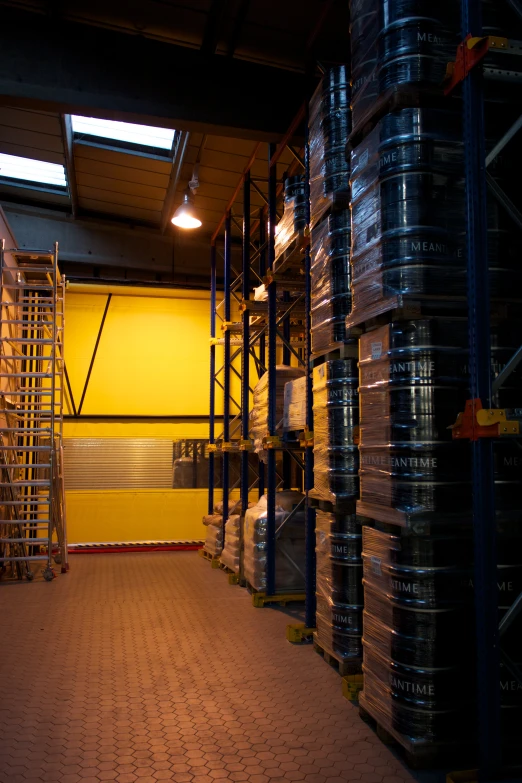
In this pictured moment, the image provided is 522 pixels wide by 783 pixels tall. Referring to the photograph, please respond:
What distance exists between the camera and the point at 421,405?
3609 mm

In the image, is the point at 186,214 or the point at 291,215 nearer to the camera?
the point at 291,215

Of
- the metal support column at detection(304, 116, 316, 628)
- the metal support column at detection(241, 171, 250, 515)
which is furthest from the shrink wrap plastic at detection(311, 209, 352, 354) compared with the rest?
the metal support column at detection(241, 171, 250, 515)

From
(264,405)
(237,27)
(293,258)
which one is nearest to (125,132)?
(237,27)

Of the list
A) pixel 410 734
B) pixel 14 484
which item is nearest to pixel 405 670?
pixel 410 734

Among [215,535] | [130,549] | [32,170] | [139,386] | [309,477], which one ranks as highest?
[32,170]

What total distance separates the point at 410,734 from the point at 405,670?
31 centimetres

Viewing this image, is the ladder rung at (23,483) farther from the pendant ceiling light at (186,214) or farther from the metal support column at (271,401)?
the pendant ceiling light at (186,214)

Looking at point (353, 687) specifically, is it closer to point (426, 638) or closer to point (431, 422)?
point (426, 638)

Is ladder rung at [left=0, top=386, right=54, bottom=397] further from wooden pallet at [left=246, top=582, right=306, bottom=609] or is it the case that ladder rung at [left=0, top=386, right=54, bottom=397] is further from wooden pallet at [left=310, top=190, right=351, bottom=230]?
wooden pallet at [left=310, top=190, right=351, bottom=230]

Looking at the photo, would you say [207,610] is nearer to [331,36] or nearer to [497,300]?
[497,300]

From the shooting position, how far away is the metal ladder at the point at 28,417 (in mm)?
9203

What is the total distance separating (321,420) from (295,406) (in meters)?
1.28

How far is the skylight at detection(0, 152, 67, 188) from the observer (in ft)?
33.5

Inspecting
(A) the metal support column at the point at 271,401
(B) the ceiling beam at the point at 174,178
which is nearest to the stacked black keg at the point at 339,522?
(A) the metal support column at the point at 271,401
